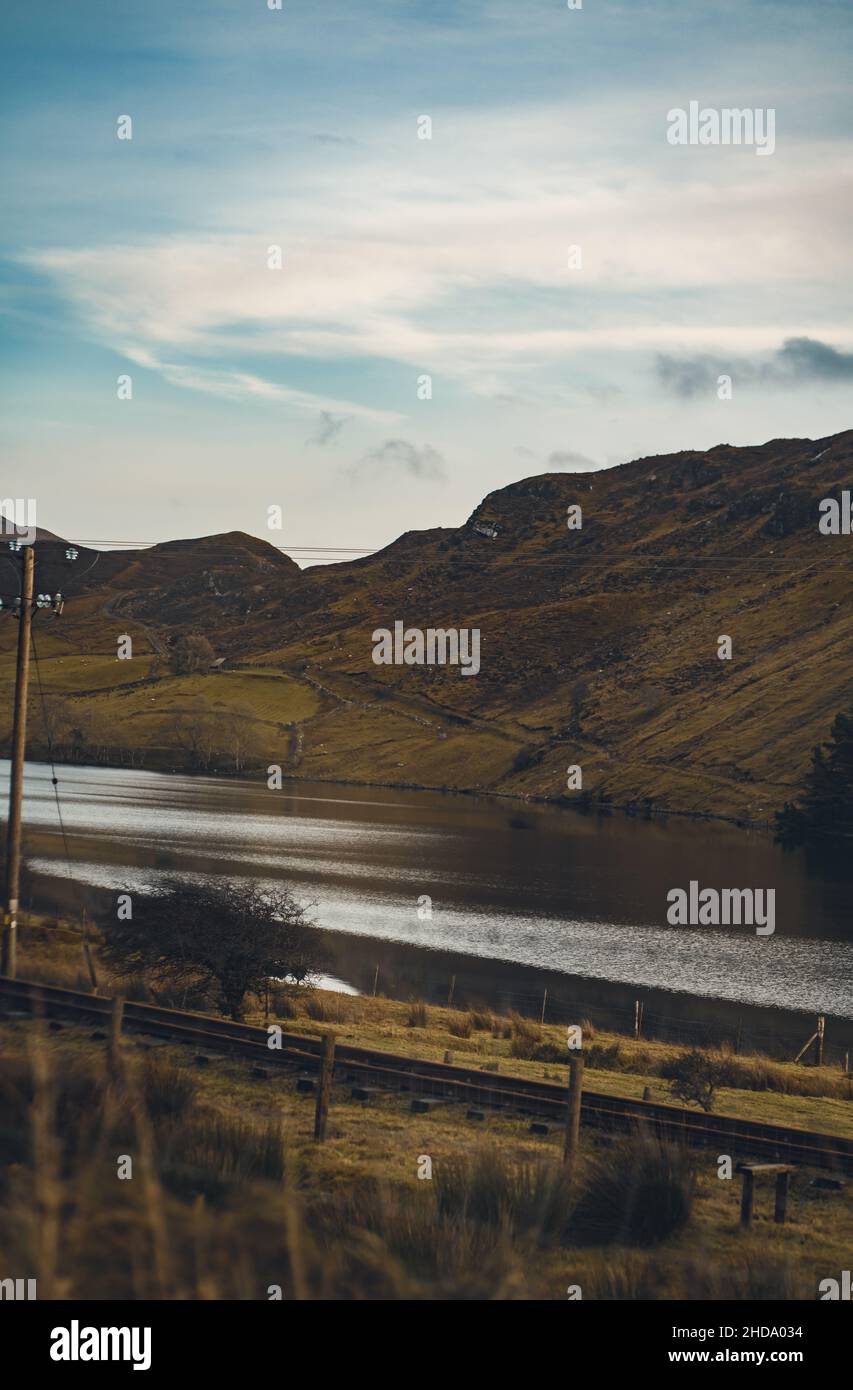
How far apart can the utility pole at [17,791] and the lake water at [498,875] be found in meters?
14.3

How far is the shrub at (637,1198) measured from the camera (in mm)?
13602

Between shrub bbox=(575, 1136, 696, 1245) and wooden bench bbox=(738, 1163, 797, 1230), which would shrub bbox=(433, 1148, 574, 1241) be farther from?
wooden bench bbox=(738, 1163, 797, 1230)

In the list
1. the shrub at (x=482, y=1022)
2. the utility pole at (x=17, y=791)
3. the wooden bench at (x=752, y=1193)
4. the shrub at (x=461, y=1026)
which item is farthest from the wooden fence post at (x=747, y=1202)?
the shrub at (x=482, y=1022)

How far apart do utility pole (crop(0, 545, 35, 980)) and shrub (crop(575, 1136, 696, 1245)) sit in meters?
17.5

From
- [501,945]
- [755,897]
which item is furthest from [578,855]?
[501,945]

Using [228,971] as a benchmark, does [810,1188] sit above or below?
below

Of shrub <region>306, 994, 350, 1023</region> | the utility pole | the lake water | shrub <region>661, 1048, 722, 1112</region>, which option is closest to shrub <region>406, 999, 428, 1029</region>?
shrub <region>306, 994, 350, 1023</region>

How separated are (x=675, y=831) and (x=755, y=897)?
37.5 meters

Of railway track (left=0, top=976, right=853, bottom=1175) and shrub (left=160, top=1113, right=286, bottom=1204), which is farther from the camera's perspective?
railway track (left=0, top=976, right=853, bottom=1175)

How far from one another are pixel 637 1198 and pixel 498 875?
65.7m

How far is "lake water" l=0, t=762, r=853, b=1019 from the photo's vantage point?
173 ft

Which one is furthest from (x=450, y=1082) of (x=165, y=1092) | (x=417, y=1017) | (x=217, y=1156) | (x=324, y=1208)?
(x=417, y=1017)
